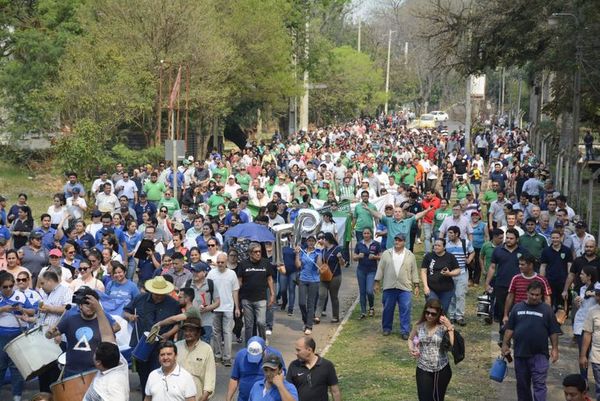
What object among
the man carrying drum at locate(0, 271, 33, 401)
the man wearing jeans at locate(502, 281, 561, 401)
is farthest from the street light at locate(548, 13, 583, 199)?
the man carrying drum at locate(0, 271, 33, 401)

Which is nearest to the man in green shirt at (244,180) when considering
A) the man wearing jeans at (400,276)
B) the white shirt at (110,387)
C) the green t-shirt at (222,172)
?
the green t-shirt at (222,172)

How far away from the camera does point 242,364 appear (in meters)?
9.00

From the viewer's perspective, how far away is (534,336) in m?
10.3

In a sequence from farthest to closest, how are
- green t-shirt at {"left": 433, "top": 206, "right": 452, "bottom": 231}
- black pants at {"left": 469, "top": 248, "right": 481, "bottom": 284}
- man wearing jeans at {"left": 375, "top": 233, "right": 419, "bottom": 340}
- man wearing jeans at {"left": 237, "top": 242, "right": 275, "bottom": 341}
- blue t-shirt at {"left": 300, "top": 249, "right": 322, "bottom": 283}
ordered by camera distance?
green t-shirt at {"left": 433, "top": 206, "right": 452, "bottom": 231} → black pants at {"left": 469, "top": 248, "right": 481, "bottom": 284} → blue t-shirt at {"left": 300, "top": 249, "right": 322, "bottom": 283} → man wearing jeans at {"left": 375, "top": 233, "right": 419, "bottom": 340} → man wearing jeans at {"left": 237, "top": 242, "right": 275, "bottom": 341}

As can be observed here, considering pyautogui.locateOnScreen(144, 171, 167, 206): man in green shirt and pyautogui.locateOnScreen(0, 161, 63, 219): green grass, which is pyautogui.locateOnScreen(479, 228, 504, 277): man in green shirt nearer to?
pyautogui.locateOnScreen(144, 171, 167, 206): man in green shirt

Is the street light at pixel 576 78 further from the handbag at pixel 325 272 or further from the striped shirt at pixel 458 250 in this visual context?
the handbag at pixel 325 272

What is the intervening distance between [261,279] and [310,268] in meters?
2.13

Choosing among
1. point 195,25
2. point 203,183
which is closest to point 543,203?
point 203,183

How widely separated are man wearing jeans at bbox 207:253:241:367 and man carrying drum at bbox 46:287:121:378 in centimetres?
323

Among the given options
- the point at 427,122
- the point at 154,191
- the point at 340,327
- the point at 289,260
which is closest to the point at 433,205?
the point at 289,260

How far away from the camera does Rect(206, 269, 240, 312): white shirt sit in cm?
1293

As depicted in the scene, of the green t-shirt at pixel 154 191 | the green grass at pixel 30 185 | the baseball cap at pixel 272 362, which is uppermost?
the green t-shirt at pixel 154 191

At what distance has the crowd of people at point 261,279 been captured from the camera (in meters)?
9.09

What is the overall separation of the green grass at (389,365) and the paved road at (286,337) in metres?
0.34
